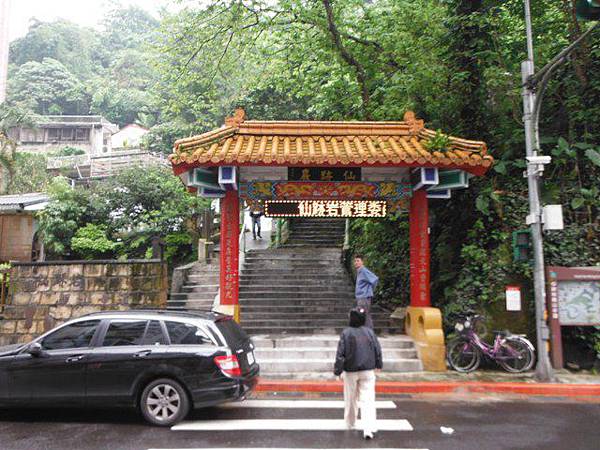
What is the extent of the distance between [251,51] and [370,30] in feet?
14.0

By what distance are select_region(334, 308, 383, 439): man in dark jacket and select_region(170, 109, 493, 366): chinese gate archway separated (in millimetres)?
4077

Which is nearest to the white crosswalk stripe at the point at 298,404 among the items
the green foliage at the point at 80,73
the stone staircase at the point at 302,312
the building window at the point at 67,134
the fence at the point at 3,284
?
the stone staircase at the point at 302,312

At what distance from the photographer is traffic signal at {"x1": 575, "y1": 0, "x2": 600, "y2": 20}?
16.7 feet

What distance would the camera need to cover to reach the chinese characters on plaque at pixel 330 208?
985cm

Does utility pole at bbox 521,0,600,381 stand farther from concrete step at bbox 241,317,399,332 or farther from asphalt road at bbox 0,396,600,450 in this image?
concrete step at bbox 241,317,399,332

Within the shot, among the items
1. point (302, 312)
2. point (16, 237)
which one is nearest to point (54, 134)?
point (16, 237)

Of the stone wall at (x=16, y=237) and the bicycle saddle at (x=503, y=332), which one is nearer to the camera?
the bicycle saddle at (x=503, y=332)

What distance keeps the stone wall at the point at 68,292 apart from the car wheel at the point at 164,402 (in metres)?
4.73

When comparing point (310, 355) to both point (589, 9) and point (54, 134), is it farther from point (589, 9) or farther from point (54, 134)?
point (54, 134)

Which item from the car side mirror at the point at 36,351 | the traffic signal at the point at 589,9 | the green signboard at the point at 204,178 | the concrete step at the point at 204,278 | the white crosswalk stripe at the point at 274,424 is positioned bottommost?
the white crosswalk stripe at the point at 274,424

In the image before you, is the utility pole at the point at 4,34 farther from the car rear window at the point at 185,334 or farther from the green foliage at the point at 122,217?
the car rear window at the point at 185,334

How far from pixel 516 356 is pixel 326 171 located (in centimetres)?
552

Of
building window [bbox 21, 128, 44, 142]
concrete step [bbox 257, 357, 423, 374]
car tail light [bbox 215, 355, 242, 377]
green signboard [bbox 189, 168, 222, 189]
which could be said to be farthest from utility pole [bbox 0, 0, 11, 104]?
car tail light [bbox 215, 355, 242, 377]

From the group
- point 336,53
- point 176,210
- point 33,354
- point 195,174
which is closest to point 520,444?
point 33,354
